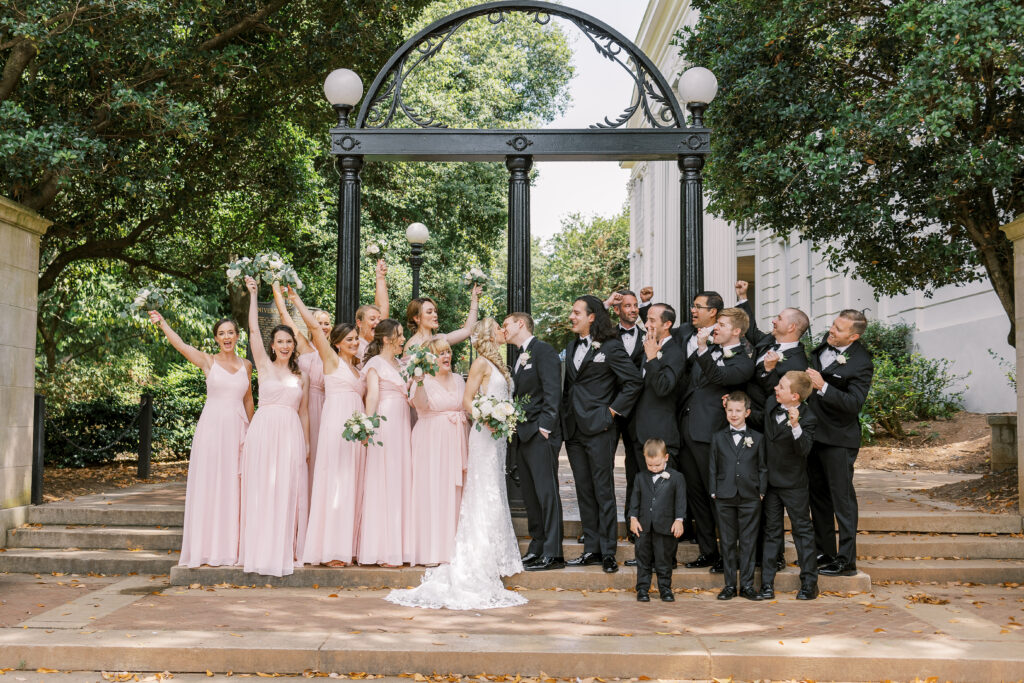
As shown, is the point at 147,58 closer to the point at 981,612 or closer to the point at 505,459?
the point at 505,459

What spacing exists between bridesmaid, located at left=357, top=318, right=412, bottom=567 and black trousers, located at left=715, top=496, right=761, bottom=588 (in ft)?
8.79

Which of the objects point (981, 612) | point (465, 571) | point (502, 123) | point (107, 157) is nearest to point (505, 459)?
point (465, 571)

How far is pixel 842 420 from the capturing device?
24.3ft

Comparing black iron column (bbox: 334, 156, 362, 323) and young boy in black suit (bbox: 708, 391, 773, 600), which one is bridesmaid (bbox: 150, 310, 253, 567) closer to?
black iron column (bbox: 334, 156, 362, 323)

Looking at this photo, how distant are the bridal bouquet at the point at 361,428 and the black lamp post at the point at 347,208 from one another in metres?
1.55

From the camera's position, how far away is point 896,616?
6434 mm

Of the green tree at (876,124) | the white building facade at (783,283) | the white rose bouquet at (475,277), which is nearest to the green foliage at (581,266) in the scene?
the white building facade at (783,283)

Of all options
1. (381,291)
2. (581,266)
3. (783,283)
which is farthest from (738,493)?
(581,266)

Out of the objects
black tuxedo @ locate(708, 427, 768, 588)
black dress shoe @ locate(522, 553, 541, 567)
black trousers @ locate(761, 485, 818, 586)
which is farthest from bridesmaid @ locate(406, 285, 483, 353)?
black trousers @ locate(761, 485, 818, 586)

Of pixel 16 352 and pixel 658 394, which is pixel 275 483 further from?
pixel 16 352

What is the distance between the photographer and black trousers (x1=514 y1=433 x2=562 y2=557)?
298 inches

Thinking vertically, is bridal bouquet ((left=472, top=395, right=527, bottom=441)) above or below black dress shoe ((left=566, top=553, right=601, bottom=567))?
above

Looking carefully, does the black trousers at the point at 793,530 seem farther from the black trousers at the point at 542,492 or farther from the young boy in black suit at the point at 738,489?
the black trousers at the point at 542,492

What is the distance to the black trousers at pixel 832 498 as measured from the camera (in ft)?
24.1
